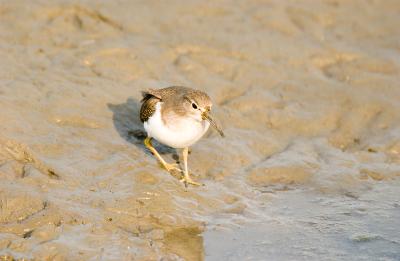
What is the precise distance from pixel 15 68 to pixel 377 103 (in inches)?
247

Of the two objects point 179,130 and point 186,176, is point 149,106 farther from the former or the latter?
point 186,176

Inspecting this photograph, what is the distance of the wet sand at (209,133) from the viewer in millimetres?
8094

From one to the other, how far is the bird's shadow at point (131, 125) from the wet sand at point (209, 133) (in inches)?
1.3

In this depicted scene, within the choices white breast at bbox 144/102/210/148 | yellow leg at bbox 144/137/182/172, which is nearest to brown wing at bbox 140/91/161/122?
white breast at bbox 144/102/210/148

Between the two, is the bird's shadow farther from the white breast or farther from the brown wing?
the white breast

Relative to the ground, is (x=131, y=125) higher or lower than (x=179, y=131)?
lower

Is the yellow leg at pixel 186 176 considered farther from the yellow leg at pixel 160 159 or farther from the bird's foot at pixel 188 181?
the yellow leg at pixel 160 159

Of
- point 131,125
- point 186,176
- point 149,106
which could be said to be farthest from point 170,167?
point 131,125

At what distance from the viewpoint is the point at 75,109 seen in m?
10.3

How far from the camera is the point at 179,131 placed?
9.13m

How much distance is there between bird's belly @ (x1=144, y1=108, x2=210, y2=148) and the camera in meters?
9.13

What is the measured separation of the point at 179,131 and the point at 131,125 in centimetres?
174

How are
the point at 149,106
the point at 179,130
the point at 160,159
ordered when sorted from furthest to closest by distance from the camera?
the point at 160,159 < the point at 149,106 < the point at 179,130

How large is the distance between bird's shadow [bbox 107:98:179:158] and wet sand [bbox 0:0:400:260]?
0.03 m
